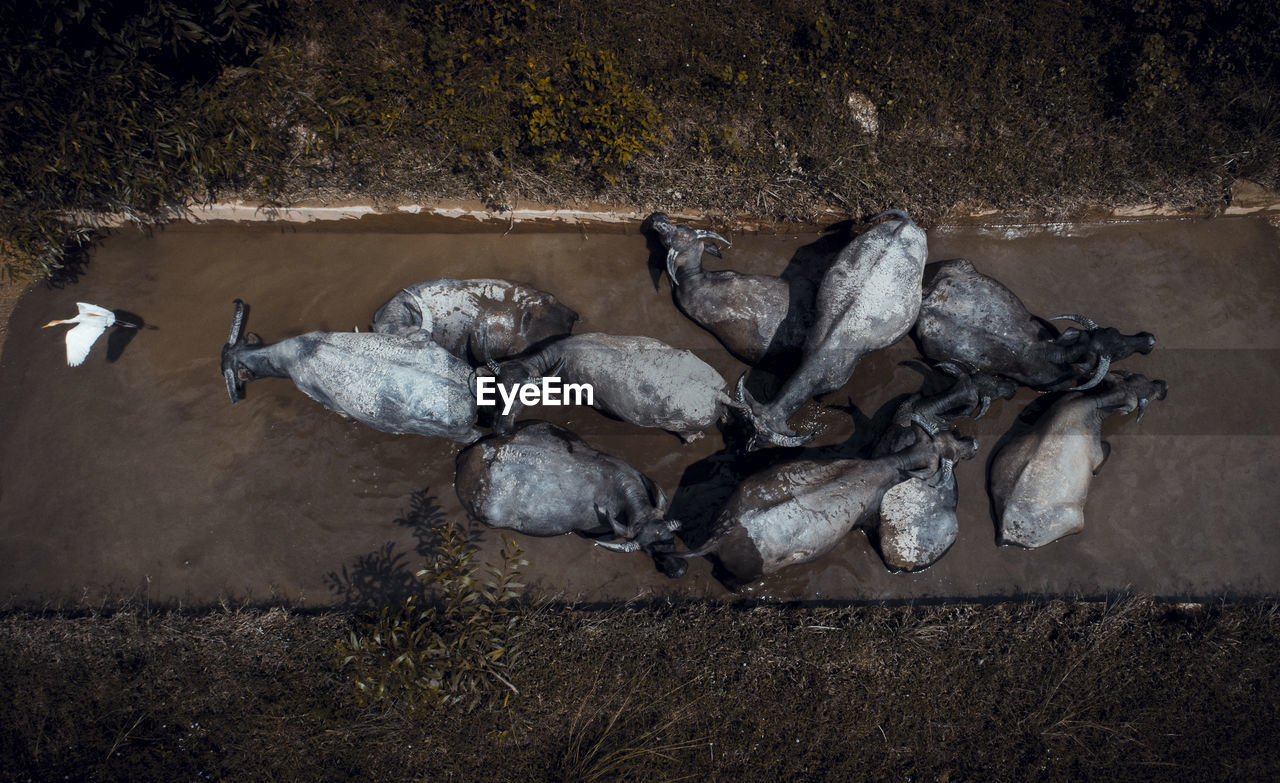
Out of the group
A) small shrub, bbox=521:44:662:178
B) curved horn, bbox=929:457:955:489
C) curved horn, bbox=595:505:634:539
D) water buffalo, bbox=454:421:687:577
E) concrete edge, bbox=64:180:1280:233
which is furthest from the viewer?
concrete edge, bbox=64:180:1280:233

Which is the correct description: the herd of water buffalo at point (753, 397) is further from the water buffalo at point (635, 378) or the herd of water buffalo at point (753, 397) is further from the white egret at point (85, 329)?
the white egret at point (85, 329)

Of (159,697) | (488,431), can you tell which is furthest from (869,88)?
(159,697)

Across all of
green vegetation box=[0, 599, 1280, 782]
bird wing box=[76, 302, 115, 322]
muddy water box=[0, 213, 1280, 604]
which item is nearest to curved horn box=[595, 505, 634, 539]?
muddy water box=[0, 213, 1280, 604]

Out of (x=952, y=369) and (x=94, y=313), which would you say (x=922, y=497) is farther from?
(x=94, y=313)

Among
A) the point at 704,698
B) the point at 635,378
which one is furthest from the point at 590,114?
the point at 704,698

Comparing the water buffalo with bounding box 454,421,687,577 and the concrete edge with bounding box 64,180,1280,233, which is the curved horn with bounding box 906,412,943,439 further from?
the concrete edge with bounding box 64,180,1280,233

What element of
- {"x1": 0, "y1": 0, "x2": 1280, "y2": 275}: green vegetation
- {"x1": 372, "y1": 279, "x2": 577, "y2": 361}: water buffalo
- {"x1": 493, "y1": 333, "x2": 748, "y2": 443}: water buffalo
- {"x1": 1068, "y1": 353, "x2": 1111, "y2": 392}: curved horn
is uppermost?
{"x1": 0, "y1": 0, "x2": 1280, "y2": 275}: green vegetation
